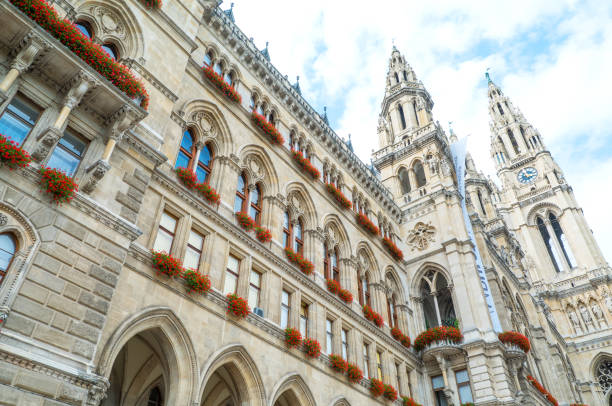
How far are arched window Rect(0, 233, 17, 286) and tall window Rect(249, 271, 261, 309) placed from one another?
9261 millimetres

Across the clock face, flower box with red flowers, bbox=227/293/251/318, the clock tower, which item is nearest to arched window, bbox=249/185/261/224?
flower box with red flowers, bbox=227/293/251/318

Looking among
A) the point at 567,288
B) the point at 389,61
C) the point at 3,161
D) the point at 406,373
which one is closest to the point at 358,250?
the point at 406,373

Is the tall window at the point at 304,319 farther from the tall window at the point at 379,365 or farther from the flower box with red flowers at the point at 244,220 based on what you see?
the tall window at the point at 379,365

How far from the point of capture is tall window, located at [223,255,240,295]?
671 inches

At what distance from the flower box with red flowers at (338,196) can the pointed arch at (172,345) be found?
14137 mm

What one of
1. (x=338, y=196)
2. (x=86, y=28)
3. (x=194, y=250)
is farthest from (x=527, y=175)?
(x=86, y=28)

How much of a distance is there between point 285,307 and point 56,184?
1124 cm

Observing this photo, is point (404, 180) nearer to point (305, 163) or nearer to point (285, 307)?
point (305, 163)

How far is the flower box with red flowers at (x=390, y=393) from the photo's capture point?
2209 centimetres

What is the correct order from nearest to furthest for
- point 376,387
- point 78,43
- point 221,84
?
point 78,43 < point 221,84 < point 376,387

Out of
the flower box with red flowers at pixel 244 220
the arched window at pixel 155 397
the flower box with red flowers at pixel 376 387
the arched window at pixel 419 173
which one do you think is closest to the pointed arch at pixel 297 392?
the arched window at pixel 155 397

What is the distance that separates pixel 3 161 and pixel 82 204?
195cm

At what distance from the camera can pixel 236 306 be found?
15977mm

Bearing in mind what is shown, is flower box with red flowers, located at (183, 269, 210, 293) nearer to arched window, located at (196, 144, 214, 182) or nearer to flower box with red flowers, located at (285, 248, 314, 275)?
arched window, located at (196, 144, 214, 182)
